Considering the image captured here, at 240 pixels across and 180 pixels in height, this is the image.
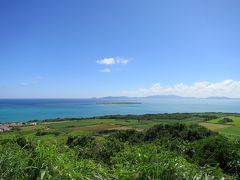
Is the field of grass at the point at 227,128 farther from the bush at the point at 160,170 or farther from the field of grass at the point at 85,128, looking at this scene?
the bush at the point at 160,170

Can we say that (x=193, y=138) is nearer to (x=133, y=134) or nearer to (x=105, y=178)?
(x=133, y=134)

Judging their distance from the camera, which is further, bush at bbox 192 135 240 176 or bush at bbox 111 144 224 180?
bush at bbox 192 135 240 176

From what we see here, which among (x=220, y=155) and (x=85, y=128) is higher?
(x=220, y=155)

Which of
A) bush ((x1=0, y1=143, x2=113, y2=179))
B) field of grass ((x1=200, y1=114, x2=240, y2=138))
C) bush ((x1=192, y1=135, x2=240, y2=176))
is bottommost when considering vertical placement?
field of grass ((x1=200, y1=114, x2=240, y2=138))

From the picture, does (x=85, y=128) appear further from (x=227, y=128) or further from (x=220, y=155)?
(x=220, y=155)

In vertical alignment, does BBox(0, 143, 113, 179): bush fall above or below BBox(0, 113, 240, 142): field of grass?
above

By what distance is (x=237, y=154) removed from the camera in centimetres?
977

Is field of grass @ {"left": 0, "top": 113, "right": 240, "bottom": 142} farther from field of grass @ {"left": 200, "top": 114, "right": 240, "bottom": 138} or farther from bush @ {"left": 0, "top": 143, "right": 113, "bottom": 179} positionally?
bush @ {"left": 0, "top": 143, "right": 113, "bottom": 179}

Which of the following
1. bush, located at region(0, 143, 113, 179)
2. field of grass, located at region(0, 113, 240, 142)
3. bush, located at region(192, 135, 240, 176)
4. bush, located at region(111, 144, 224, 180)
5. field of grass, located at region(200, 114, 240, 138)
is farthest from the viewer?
field of grass, located at region(0, 113, 240, 142)

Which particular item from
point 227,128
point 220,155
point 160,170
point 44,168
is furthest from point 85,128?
point 160,170

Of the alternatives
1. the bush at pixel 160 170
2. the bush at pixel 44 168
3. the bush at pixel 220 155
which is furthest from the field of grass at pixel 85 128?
the bush at pixel 160 170

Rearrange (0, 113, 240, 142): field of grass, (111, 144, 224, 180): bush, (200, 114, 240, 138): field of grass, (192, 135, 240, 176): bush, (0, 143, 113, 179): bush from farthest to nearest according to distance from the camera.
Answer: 1. (0, 113, 240, 142): field of grass
2. (200, 114, 240, 138): field of grass
3. (192, 135, 240, 176): bush
4. (0, 143, 113, 179): bush
5. (111, 144, 224, 180): bush

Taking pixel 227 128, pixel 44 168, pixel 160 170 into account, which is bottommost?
pixel 227 128

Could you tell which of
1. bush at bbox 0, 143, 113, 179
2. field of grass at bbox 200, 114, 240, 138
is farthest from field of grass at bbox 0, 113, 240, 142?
bush at bbox 0, 143, 113, 179
